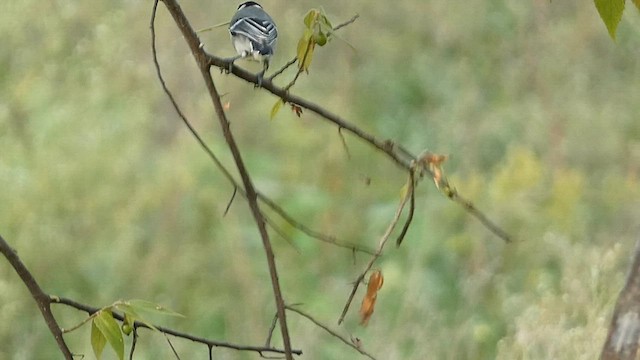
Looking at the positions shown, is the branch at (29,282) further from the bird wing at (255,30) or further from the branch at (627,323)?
the branch at (627,323)

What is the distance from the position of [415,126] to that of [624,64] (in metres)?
1.18

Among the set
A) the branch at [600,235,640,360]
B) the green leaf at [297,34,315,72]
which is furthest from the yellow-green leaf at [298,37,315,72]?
the branch at [600,235,640,360]

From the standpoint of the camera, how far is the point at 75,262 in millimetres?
3045

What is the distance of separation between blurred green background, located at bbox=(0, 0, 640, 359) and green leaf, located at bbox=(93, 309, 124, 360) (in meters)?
1.42

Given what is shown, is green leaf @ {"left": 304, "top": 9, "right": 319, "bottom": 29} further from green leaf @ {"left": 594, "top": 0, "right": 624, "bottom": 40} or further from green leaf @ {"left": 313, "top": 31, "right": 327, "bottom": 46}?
green leaf @ {"left": 594, "top": 0, "right": 624, "bottom": 40}

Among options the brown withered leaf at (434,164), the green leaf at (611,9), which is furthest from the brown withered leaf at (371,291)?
the green leaf at (611,9)

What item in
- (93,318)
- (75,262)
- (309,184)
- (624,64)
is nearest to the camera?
(93,318)

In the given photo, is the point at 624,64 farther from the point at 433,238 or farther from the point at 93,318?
the point at 93,318

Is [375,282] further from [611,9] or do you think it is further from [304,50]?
[611,9]

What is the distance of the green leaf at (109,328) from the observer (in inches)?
36.3

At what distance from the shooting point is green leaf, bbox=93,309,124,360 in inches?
36.3

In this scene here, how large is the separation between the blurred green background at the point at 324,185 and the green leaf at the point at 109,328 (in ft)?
4.66

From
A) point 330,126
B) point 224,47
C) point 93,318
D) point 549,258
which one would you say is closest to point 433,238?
point 549,258

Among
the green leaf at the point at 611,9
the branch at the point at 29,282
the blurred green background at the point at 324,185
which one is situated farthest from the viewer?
the blurred green background at the point at 324,185
